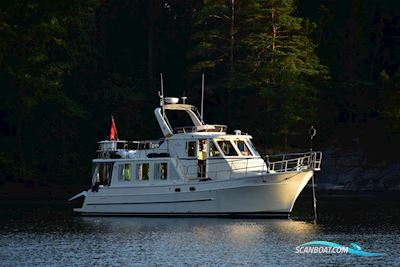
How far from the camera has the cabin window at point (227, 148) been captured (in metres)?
62.7

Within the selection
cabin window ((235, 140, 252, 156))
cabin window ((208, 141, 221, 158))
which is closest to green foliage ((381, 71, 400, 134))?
cabin window ((235, 140, 252, 156))

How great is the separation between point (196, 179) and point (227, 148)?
88.4 inches

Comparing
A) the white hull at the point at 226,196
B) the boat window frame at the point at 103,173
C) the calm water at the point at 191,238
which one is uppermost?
the boat window frame at the point at 103,173

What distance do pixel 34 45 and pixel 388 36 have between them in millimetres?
27449

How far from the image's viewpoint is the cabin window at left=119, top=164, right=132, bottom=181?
64125 mm

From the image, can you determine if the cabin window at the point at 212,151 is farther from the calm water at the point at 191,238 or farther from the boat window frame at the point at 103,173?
the boat window frame at the point at 103,173

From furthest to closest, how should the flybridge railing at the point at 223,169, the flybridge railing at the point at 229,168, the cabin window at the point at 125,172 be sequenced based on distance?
the cabin window at the point at 125,172 → the flybridge railing at the point at 223,169 → the flybridge railing at the point at 229,168

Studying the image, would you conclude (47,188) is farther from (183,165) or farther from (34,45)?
(183,165)

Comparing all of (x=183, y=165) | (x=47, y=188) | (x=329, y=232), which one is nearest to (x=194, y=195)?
(x=183, y=165)

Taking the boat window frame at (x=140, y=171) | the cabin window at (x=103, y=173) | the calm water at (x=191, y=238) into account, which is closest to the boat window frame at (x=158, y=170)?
the boat window frame at (x=140, y=171)

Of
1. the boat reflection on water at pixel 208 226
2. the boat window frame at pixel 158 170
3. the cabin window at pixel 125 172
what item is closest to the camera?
the boat reflection on water at pixel 208 226

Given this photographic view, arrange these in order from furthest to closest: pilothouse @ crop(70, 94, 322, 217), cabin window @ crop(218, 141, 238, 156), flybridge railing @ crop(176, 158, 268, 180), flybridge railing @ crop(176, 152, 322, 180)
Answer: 1. cabin window @ crop(218, 141, 238, 156)
2. flybridge railing @ crop(176, 158, 268, 180)
3. flybridge railing @ crop(176, 152, 322, 180)
4. pilothouse @ crop(70, 94, 322, 217)

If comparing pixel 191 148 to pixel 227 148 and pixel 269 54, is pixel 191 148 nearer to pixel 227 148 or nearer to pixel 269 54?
pixel 227 148

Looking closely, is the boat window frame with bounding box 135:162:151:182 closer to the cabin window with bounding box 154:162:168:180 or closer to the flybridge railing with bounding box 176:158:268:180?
the cabin window with bounding box 154:162:168:180
